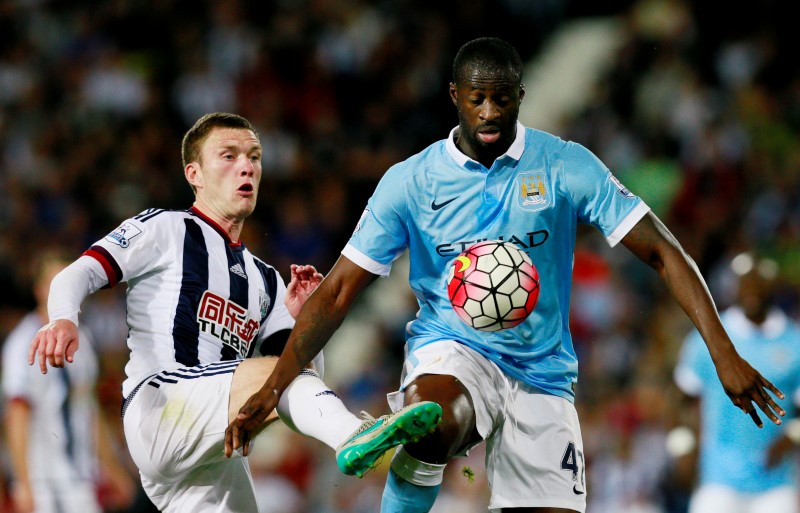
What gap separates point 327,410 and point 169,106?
768 cm

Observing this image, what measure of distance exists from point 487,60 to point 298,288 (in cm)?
137

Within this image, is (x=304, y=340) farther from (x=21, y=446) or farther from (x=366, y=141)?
(x=366, y=141)

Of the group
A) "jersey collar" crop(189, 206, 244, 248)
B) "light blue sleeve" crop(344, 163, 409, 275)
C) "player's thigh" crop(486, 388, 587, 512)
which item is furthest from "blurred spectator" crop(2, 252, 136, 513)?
"player's thigh" crop(486, 388, 587, 512)

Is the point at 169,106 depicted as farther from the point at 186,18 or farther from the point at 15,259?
the point at 15,259

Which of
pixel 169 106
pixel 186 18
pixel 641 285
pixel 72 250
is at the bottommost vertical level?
pixel 72 250

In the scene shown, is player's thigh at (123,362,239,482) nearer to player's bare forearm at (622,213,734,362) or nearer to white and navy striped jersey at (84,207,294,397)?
white and navy striped jersey at (84,207,294,397)

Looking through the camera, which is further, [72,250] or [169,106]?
[169,106]

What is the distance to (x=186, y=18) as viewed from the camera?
1200 centimetres

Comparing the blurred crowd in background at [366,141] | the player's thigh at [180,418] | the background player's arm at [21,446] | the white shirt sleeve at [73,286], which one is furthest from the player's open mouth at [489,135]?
the blurred crowd in background at [366,141]

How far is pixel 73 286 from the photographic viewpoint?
14.4 feet

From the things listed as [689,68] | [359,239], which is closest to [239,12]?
[689,68]

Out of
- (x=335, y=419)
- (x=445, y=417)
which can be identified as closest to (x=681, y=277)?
(x=445, y=417)

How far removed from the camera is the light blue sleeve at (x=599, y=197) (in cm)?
445

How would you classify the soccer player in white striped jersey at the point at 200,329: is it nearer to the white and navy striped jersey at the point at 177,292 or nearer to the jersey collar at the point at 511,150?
the white and navy striped jersey at the point at 177,292
